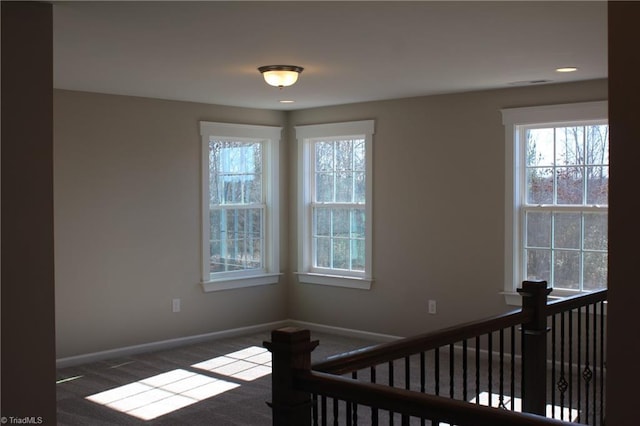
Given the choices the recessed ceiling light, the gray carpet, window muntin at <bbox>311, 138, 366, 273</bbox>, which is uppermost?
the recessed ceiling light

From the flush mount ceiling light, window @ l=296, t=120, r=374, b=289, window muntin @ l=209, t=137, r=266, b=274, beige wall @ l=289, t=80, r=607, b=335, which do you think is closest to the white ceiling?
the flush mount ceiling light

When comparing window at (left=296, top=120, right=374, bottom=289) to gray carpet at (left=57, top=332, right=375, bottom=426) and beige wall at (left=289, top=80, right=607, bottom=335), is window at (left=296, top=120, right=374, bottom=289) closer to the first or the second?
beige wall at (left=289, top=80, right=607, bottom=335)

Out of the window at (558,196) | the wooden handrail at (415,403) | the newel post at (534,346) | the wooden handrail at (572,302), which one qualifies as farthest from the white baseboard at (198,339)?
the wooden handrail at (415,403)

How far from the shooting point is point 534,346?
311 centimetres

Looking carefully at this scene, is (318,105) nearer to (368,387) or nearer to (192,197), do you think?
(192,197)

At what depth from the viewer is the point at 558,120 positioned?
5.83 meters

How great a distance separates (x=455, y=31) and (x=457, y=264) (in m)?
3.10

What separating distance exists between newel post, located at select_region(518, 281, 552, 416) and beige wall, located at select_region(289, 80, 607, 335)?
314cm

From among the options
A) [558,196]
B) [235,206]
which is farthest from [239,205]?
[558,196]

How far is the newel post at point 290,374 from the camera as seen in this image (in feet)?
6.58

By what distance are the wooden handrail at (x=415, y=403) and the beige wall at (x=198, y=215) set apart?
14.8 feet

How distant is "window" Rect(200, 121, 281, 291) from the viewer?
23.6 ft

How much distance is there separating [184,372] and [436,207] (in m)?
2.74

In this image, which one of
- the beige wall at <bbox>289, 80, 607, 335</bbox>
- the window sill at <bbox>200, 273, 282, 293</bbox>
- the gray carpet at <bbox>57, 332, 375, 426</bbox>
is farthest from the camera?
the window sill at <bbox>200, 273, 282, 293</bbox>
